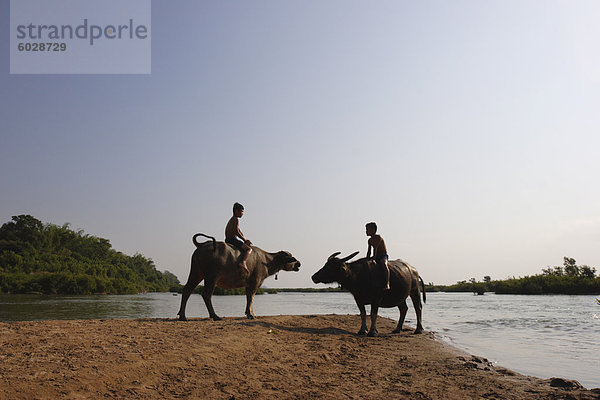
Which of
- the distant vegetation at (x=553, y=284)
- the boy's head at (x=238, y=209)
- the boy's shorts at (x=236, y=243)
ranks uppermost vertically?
the boy's head at (x=238, y=209)

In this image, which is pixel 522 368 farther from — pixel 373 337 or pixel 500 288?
pixel 500 288

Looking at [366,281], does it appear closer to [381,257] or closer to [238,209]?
[381,257]

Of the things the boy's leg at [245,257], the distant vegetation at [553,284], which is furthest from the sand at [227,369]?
the distant vegetation at [553,284]

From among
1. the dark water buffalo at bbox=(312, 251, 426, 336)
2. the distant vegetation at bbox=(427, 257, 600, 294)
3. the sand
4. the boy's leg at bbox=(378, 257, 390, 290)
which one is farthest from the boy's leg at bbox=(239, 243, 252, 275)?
the distant vegetation at bbox=(427, 257, 600, 294)

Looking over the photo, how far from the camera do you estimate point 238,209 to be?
9.39 meters

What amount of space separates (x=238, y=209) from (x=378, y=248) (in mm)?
3629

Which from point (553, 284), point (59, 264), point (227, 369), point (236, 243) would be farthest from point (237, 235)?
point (59, 264)

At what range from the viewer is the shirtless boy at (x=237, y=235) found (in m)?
9.40

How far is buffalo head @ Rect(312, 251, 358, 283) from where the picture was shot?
8914mm

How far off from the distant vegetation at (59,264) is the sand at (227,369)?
177ft

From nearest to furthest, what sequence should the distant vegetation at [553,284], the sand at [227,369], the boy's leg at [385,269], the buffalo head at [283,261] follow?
the sand at [227,369], the boy's leg at [385,269], the buffalo head at [283,261], the distant vegetation at [553,284]

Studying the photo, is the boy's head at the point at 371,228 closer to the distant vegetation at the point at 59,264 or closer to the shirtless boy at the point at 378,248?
the shirtless boy at the point at 378,248

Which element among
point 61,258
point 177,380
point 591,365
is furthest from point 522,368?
point 61,258

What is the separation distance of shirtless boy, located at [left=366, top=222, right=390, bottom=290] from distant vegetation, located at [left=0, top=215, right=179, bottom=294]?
54.9 meters
